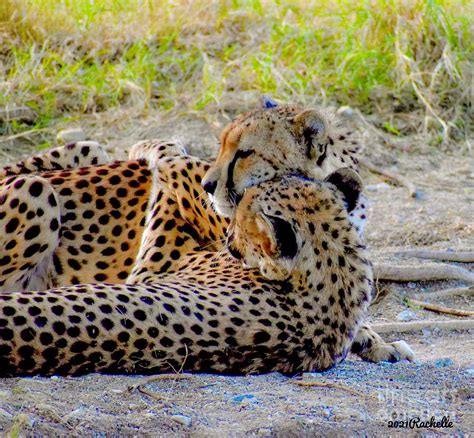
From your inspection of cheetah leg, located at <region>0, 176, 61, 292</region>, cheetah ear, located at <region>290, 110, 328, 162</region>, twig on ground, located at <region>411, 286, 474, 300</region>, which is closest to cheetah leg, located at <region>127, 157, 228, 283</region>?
cheetah leg, located at <region>0, 176, 61, 292</region>

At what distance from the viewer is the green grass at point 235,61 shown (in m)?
6.97

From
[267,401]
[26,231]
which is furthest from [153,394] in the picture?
[26,231]

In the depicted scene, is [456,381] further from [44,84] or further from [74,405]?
[44,84]

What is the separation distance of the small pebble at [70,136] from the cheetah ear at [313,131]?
2.71 m

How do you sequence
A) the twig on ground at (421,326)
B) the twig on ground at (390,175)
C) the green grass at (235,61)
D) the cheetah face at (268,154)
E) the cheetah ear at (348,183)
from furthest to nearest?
1. the green grass at (235,61)
2. the twig on ground at (390,175)
3. the twig on ground at (421,326)
4. the cheetah face at (268,154)
5. the cheetah ear at (348,183)

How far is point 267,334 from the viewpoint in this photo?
3.61 meters

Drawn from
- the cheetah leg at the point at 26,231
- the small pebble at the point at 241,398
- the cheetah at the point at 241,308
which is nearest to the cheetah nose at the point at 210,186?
the cheetah at the point at 241,308

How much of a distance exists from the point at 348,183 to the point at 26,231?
133 centimetres

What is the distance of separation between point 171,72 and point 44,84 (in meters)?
0.87

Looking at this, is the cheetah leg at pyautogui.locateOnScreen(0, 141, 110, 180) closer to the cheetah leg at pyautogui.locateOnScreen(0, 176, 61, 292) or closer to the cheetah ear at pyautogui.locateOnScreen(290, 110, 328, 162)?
the cheetah leg at pyautogui.locateOnScreen(0, 176, 61, 292)

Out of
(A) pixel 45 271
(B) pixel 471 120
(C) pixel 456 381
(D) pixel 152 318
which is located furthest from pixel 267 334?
(B) pixel 471 120

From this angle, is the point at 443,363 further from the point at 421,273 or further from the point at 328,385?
the point at 421,273

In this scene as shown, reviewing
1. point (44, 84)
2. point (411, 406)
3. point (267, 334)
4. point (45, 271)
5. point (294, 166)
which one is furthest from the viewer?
point (44, 84)

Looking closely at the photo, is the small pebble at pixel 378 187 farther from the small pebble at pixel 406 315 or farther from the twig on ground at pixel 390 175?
the small pebble at pixel 406 315
